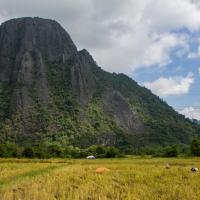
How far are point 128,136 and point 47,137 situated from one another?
103 ft

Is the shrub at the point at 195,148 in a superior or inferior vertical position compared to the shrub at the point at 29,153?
superior

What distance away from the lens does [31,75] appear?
199 m

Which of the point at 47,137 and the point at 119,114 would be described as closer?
the point at 47,137

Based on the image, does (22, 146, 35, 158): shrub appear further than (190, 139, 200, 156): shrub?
No

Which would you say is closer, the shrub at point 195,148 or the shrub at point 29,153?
the shrub at point 29,153

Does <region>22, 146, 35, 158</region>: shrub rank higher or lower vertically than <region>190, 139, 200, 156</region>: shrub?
lower

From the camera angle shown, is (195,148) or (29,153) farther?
(195,148)

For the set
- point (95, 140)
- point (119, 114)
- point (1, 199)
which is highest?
point (119, 114)

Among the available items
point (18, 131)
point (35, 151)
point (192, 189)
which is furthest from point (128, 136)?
point (192, 189)

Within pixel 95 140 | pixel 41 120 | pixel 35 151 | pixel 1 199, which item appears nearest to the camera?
Result: pixel 1 199

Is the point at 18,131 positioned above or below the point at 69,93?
below

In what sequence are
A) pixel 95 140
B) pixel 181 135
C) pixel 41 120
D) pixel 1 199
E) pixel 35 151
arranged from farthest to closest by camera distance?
1. pixel 181 135
2. pixel 41 120
3. pixel 95 140
4. pixel 35 151
5. pixel 1 199

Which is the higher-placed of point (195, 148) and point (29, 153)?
point (195, 148)

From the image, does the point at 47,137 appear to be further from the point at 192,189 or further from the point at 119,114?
the point at 192,189
